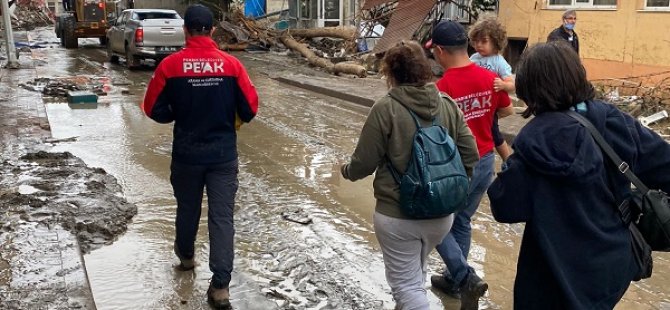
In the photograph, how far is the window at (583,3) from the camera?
13337 millimetres

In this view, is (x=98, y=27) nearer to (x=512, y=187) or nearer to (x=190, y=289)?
(x=190, y=289)

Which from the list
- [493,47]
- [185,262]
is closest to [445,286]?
[493,47]

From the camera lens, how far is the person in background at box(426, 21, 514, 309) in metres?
3.74

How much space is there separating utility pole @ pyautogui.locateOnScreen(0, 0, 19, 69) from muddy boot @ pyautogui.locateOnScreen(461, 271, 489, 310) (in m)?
17.2

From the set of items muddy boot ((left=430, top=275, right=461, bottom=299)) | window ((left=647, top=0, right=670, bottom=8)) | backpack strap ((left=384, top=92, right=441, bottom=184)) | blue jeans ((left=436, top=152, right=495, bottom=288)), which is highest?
window ((left=647, top=0, right=670, bottom=8))

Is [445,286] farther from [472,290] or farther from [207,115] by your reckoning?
[207,115]

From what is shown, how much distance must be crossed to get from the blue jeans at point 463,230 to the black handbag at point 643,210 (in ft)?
5.30

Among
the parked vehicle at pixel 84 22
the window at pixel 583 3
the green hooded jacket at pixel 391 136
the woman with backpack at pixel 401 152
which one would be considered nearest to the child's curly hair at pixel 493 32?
the woman with backpack at pixel 401 152

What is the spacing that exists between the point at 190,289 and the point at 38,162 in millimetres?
4175

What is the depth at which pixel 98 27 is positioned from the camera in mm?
27562

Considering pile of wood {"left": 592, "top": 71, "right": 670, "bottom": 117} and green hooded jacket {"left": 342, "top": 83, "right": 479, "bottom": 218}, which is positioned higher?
green hooded jacket {"left": 342, "top": 83, "right": 479, "bottom": 218}

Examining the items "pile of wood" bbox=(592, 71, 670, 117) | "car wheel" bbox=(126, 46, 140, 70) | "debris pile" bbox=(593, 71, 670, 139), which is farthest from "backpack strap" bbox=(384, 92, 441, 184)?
"car wheel" bbox=(126, 46, 140, 70)

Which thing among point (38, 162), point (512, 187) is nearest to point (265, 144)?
point (38, 162)

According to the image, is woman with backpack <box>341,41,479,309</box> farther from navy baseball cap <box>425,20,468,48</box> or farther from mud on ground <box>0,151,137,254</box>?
mud on ground <box>0,151,137,254</box>
